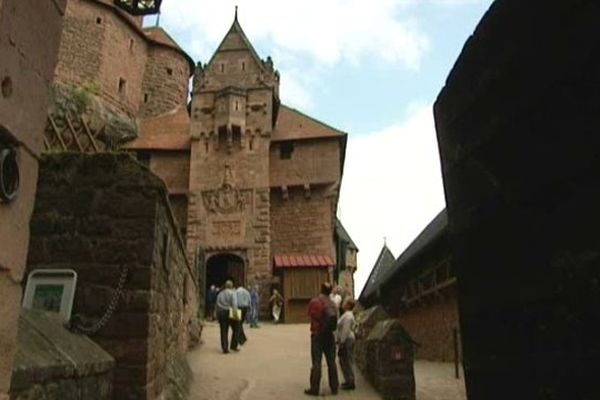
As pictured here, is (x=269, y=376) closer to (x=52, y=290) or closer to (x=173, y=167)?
(x=52, y=290)

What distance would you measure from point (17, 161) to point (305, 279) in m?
21.4

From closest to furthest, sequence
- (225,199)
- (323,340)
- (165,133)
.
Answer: (323,340)
(225,199)
(165,133)

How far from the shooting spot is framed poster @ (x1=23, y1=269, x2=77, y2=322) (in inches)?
175

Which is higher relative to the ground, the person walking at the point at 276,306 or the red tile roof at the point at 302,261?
the red tile roof at the point at 302,261

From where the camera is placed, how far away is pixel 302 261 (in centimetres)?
2372

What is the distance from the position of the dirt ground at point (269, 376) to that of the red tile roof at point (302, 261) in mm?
→ 10058

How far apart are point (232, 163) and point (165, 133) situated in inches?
226

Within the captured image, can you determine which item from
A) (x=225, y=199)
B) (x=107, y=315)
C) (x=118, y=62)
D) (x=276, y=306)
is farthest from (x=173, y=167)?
(x=107, y=315)

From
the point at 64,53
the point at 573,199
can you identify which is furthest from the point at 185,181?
the point at 573,199

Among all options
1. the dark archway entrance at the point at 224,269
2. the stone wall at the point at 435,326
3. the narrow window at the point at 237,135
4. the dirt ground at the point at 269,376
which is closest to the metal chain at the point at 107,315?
the dirt ground at the point at 269,376

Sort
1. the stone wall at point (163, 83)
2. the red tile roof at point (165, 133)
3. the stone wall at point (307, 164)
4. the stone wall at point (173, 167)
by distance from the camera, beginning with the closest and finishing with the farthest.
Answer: the stone wall at point (307, 164)
the stone wall at point (173, 167)
the red tile roof at point (165, 133)
the stone wall at point (163, 83)

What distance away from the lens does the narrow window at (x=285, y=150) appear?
2688 cm

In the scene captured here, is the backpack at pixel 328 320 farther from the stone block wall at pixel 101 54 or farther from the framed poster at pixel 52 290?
the stone block wall at pixel 101 54

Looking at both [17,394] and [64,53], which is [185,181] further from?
[17,394]
